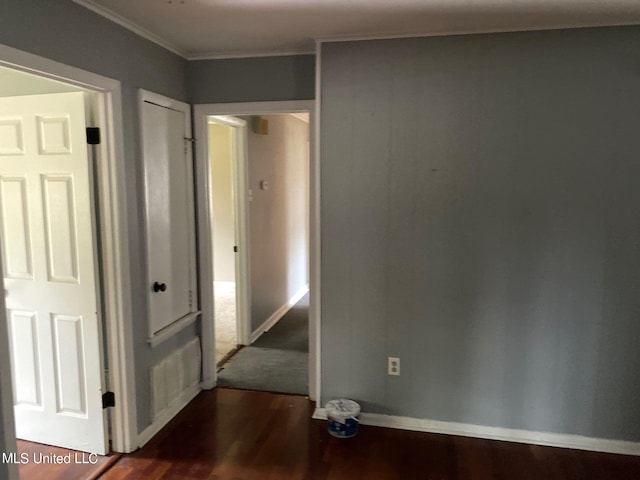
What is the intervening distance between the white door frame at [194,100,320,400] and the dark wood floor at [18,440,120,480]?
98 cm

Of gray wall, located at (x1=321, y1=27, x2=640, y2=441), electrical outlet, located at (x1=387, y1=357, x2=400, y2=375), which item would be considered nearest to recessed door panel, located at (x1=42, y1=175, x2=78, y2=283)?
gray wall, located at (x1=321, y1=27, x2=640, y2=441)

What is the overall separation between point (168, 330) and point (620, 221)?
8.83ft

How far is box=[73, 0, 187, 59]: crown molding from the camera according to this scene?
7.26 ft

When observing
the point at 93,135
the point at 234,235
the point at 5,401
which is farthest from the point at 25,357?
the point at 234,235

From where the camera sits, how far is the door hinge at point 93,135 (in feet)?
7.92

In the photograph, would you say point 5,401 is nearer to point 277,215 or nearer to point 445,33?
point 445,33

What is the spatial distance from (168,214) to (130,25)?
3.53 ft

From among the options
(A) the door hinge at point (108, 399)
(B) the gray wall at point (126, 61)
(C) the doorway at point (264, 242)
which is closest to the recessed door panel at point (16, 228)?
(B) the gray wall at point (126, 61)

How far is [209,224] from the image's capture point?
3324 mm

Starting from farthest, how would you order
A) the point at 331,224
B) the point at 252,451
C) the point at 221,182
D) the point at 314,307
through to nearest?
1. the point at 221,182
2. the point at 314,307
3. the point at 331,224
4. the point at 252,451

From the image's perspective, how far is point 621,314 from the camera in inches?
103

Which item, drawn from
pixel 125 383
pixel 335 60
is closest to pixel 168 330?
pixel 125 383

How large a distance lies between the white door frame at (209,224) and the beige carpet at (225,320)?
679 mm

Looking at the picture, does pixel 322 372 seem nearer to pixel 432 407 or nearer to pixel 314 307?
pixel 314 307
